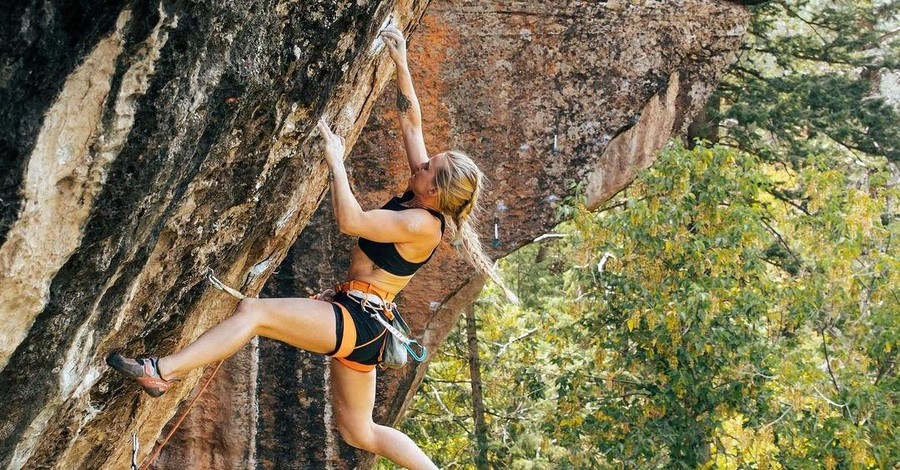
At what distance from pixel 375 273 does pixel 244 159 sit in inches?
39.0

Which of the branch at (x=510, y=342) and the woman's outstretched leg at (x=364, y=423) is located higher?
the woman's outstretched leg at (x=364, y=423)

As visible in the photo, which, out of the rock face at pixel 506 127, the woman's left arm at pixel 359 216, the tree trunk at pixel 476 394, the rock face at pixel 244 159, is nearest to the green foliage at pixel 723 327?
the rock face at pixel 506 127

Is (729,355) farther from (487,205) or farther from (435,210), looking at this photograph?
(435,210)

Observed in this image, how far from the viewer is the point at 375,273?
5105 mm

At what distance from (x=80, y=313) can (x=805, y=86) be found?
10091mm

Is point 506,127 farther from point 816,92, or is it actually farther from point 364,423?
point 816,92

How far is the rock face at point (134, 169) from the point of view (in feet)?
10.6

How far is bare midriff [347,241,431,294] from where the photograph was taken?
16.7ft

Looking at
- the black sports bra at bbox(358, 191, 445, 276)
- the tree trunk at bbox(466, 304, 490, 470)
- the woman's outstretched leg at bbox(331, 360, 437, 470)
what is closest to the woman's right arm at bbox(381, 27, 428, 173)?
the black sports bra at bbox(358, 191, 445, 276)

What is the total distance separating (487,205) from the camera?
844cm

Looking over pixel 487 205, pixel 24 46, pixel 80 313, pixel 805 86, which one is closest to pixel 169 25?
pixel 24 46

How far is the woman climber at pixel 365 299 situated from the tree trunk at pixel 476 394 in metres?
7.22

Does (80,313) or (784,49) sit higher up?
(80,313)

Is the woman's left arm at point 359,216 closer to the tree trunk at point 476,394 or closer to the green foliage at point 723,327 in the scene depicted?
the green foliage at point 723,327
